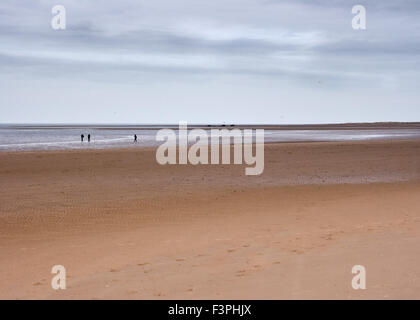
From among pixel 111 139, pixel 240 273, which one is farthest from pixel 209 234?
pixel 111 139

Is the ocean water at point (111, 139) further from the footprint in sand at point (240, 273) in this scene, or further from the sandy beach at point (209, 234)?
the footprint in sand at point (240, 273)

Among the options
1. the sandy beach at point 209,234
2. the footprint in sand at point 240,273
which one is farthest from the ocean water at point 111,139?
the footprint in sand at point 240,273

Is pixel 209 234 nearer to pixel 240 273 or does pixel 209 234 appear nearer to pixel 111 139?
pixel 240 273

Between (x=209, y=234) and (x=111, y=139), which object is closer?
(x=209, y=234)

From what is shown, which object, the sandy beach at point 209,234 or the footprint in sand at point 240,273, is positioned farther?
the footprint in sand at point 240,273

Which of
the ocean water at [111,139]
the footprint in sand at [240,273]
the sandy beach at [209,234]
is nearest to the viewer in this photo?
the sandy beach at [209,234]

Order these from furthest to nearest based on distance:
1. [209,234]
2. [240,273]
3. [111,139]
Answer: [111,139] → [209,234] → [240,273]

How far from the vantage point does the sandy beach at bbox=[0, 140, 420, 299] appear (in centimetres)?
682

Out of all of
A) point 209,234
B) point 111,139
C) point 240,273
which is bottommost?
point 240,273

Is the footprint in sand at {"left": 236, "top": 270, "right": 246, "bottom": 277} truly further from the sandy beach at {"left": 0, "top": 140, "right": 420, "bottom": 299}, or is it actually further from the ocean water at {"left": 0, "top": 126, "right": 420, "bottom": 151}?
the ocean water at {"left": 0, "top": 126, "right": 420, "bottom": 151}

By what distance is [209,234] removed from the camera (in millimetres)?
10531

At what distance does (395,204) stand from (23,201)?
11.2 metres

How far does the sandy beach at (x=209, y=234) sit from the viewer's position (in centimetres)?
682

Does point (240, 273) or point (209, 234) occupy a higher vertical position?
point (209, 234)
